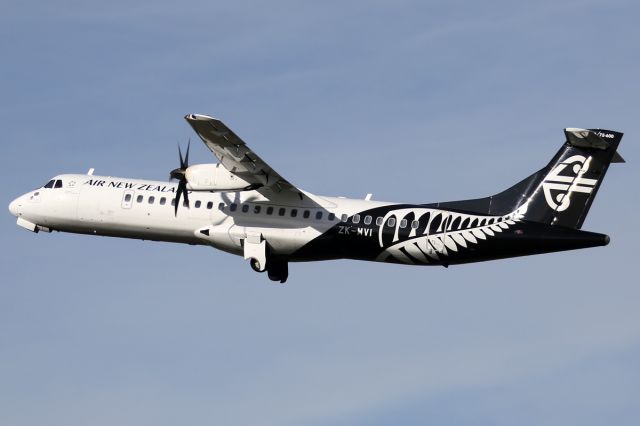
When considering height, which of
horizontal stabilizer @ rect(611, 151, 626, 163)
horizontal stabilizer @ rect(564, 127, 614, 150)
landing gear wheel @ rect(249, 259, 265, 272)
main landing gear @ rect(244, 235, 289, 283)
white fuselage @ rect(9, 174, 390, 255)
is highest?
A: horizontal stabilizer @ rect(564, 127, 614, 150)

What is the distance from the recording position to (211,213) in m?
46.8

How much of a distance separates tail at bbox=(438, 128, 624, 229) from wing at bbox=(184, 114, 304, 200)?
7.27 m

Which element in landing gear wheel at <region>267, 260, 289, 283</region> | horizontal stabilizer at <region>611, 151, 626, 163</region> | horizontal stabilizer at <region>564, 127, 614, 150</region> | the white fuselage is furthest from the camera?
landing gear wheel at <region>267, 260, 289, 283</region>

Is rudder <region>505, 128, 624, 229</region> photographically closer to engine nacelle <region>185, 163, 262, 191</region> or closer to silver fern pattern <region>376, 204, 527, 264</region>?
silver fern pattern <region>376, 204, 527, 264</region>

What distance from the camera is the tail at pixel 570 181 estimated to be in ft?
140

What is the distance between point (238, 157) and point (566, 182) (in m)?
10.4

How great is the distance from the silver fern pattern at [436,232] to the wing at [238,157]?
147 inches

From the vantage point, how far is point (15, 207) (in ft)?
165

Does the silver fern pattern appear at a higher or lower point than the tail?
lower

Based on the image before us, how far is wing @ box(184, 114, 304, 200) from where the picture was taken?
42.7 m

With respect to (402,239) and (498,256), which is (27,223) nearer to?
(402,239)

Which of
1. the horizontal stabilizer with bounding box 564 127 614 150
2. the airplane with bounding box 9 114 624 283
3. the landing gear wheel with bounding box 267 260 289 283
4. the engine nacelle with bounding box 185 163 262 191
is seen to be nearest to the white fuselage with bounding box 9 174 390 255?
the airplane with bounding box 9 114 624 283

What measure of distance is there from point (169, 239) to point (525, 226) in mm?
12346

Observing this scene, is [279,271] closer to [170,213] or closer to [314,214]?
[314,214]
